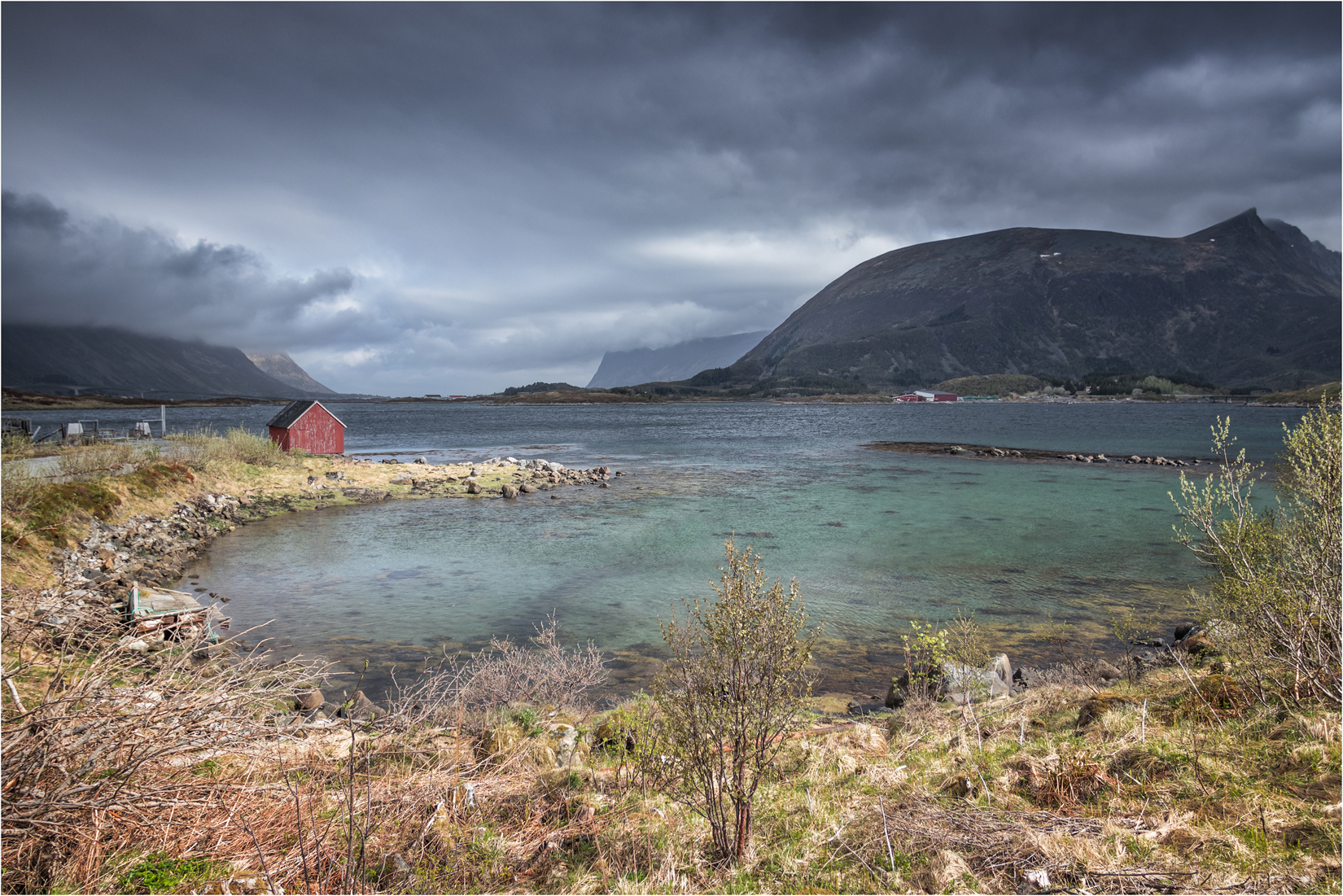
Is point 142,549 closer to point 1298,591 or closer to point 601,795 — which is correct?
point 601,795

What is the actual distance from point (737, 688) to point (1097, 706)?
591 cm

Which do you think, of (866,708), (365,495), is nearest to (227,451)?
(365,495)

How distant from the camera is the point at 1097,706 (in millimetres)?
7969

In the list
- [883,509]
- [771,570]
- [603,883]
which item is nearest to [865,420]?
[883,509]

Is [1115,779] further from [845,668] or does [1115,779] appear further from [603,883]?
[845,668]

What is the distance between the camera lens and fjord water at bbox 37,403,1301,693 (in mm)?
13711

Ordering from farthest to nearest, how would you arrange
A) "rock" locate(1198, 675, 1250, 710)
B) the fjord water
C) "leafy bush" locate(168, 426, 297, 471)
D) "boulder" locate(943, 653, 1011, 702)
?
"leafy bush" locate(168, 426, 297, 471), the fjord water, "boulder" locate(943, 653, 1011, 702), "rock" locate(1198, 675, 1250, 710)

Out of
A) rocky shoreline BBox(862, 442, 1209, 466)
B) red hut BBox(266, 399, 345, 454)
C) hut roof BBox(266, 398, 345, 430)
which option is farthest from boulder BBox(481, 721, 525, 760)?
rocky shoreline BBox(862, 442, 1209, 466)

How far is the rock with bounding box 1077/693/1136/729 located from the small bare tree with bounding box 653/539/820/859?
16.8 feet

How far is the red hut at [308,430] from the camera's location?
126 feet

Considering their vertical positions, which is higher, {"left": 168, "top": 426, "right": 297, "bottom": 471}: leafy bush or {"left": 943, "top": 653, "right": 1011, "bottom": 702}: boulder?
{"left": 168, "top": 426, "right": 297, "bottom": 471}: leafy bush

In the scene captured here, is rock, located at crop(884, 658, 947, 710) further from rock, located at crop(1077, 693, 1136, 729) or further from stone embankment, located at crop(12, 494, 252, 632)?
stone embankment, located at crop(12, 494, 252, 632)

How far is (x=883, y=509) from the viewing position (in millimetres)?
30188

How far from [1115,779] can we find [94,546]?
72.0 ft
